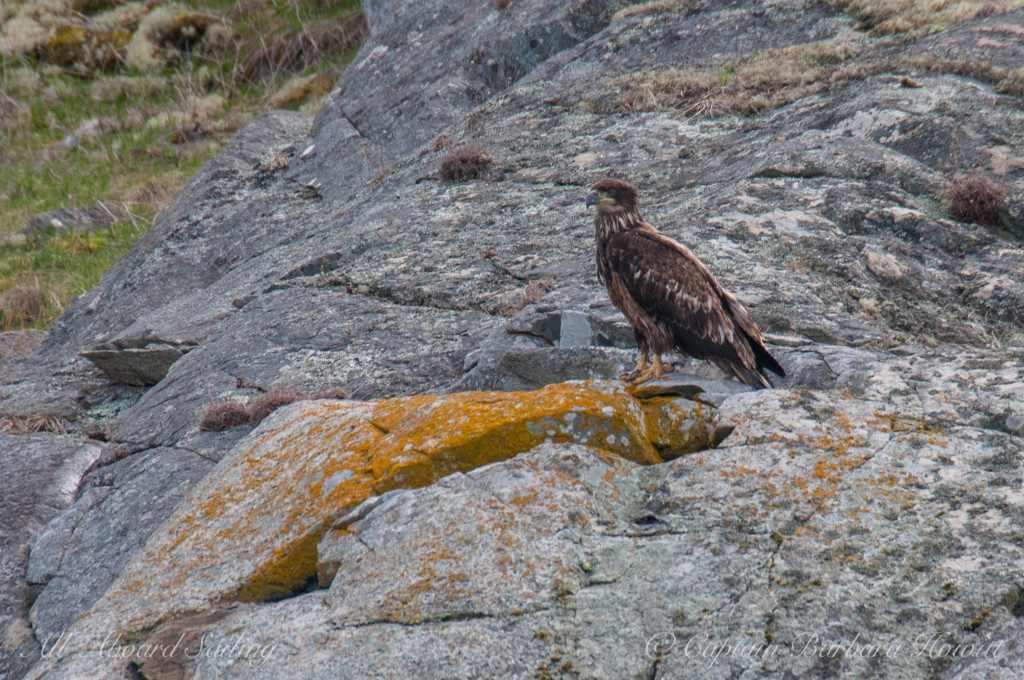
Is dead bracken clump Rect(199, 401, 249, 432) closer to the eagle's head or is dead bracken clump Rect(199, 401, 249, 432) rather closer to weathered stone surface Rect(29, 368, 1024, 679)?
weathered stone surface Rect(29, 368, 1024, 679)

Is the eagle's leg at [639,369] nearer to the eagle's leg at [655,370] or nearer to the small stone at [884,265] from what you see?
the eagle's leg at [655,370]

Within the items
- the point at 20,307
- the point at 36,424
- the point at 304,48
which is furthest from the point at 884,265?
the point at 304,48

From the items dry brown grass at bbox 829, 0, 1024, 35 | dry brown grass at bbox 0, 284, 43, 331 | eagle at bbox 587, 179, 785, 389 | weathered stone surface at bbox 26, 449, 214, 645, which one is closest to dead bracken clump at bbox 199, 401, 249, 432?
weathered stone surface at bbox 26, 449, 214, 645

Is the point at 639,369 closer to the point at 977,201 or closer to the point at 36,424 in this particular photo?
the point at 977,201

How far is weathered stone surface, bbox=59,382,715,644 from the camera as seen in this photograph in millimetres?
3887

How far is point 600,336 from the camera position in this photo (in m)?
5.84

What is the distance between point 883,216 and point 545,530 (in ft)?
14.7

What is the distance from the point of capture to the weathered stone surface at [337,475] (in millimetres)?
3887

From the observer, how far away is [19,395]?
29.2 ft

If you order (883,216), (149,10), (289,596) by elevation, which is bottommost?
(883,216)

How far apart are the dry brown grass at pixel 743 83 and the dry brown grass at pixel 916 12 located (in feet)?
2.52

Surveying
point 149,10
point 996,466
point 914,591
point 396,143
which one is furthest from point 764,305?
point 149,10

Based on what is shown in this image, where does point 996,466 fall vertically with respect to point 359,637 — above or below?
below

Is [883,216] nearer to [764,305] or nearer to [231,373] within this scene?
[764,305]
